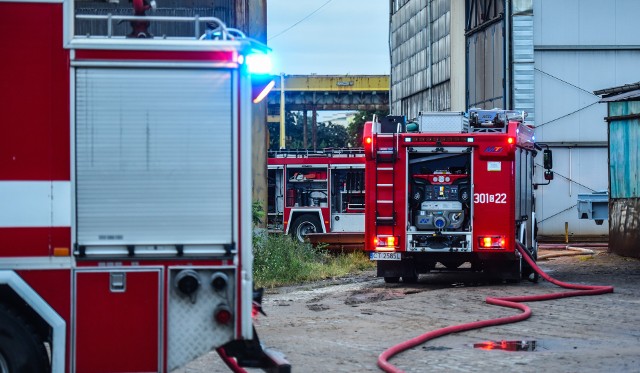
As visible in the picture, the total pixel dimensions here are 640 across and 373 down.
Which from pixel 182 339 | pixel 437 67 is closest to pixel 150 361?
pixel 182 339

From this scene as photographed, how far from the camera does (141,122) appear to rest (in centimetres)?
799

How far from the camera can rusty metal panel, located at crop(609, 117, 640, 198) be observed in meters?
25.3

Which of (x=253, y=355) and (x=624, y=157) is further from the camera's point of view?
(x=624, y=157)

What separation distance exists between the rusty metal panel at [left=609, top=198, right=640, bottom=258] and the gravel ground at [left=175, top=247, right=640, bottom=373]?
3795mm

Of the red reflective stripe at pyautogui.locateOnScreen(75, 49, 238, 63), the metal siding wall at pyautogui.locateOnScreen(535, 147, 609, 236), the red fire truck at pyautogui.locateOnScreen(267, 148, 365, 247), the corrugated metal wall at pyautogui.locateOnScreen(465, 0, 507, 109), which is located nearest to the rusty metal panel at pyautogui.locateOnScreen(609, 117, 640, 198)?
the red fire truck at pyautogui.locateOnScreen(267, 148, 365, 247)

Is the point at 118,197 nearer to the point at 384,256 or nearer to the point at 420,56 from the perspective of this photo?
the point at 384,256

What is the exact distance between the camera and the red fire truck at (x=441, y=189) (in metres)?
18.8

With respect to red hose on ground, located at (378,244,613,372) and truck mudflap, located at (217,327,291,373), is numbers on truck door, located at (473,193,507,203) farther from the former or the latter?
truck mudflap, located at (217,327,291,373)

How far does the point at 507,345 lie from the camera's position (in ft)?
40.7

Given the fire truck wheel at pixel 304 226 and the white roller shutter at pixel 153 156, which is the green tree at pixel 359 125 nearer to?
the fire truck wheel at pixel 304 226

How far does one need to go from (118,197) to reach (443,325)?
273 inches

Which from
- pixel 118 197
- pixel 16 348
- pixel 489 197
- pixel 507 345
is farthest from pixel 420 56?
pixel 16 348

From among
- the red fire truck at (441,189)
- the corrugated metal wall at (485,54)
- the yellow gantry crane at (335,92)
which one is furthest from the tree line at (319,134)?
the red fire truck at (441,189)

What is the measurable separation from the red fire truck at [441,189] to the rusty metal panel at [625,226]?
6731 mm
